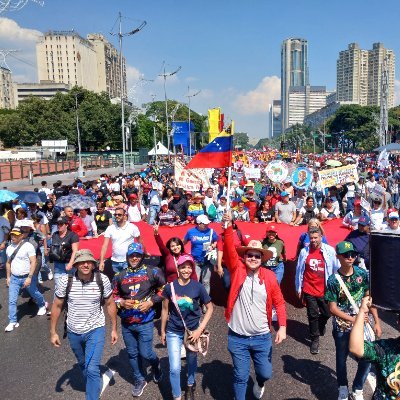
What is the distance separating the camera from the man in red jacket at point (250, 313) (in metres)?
3.76

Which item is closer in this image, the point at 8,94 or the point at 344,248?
the point at 344,248

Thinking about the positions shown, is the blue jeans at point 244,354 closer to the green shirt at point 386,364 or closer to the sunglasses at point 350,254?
the sunglasses at point 350,254

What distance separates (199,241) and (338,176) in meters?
6.92

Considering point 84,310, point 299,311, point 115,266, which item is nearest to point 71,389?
point 84,310

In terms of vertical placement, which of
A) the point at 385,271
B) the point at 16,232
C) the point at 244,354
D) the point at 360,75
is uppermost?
the point at 360,75

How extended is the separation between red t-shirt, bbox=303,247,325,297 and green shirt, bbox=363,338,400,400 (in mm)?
2935

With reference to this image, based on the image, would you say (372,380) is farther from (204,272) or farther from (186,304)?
(204,272)

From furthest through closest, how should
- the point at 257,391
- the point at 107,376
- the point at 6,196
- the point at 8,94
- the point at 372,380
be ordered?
the point at 8,94, the point at 6,196, the point at 107,376, the point at 372,380, the point at 257,391

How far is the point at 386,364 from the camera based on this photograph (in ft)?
7.70

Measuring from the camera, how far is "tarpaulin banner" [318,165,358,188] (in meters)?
12.1

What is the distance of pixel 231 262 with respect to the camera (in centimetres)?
396

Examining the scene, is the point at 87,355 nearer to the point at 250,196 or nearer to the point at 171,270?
the point at 171,270

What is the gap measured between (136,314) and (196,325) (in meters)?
0.61

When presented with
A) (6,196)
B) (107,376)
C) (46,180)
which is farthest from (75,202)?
(46,180)
